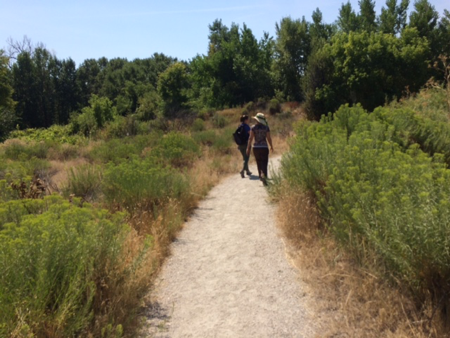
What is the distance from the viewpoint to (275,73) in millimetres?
46281

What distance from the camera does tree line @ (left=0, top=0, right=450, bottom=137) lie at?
34.9m

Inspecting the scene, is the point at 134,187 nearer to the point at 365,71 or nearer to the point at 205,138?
the point at 205,138

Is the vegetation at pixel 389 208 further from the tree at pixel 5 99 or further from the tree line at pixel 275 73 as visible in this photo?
Answer: the tree at pixel 5 99

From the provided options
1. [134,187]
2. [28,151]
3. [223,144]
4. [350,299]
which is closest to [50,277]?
[350,299]

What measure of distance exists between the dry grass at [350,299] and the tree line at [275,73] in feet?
63.0

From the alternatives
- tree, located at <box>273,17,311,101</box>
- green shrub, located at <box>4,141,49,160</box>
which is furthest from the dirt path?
tree, located at <box>273,17,311,101</box>

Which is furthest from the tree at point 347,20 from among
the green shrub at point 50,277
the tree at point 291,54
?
the green shrub at point 50,277

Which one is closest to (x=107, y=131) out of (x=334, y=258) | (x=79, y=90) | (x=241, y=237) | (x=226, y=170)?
(x=226, y=170)

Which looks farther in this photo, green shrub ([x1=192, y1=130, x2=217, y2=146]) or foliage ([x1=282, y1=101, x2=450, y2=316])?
green shrub ([x1=192, y1=130, x2=217, y2=146])

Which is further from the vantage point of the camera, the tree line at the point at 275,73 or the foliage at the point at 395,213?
the tree line at the point at 275,73

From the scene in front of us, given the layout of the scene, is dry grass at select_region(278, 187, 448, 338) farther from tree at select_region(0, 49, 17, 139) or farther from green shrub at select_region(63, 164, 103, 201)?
tree at select_region(0, 49, 17, 139)

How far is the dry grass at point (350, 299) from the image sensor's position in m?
3.33

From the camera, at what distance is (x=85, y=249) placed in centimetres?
357

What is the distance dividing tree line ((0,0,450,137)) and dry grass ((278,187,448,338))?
19.2 m
